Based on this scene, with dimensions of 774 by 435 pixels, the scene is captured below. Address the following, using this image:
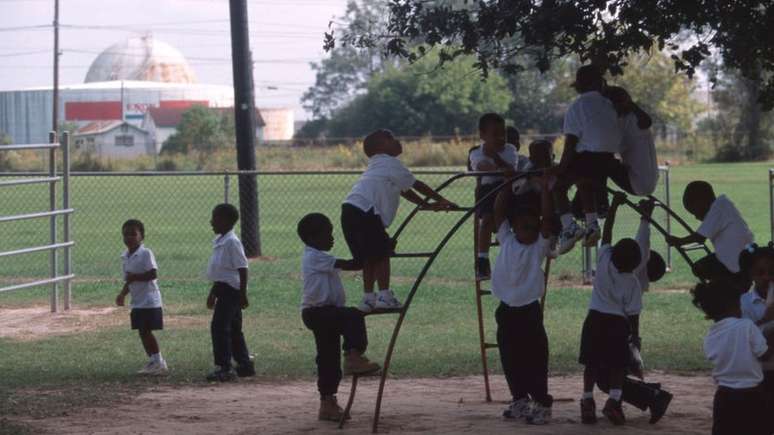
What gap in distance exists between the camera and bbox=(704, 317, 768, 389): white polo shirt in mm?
6461

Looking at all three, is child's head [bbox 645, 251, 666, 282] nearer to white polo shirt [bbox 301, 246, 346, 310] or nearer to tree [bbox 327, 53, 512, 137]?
white polo shirt [bbox 301, 246, 346, 310]

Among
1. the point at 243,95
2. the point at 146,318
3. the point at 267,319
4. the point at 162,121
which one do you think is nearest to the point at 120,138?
the point at 162,121

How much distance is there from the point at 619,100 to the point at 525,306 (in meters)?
1.56

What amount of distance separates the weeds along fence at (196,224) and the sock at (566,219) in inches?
129

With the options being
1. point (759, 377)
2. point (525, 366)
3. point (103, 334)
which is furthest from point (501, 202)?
point (103, 334)

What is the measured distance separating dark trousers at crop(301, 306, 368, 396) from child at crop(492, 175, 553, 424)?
0.96m

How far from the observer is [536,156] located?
927 centimetres

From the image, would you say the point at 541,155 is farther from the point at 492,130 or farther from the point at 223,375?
the point at 223,375

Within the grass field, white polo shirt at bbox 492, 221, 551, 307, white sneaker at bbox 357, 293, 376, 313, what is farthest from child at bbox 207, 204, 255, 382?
white polo shirt at bbox 492, 221, 551, 307

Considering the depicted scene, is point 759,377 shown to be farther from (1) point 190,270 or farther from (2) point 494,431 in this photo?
(1) point 190,270

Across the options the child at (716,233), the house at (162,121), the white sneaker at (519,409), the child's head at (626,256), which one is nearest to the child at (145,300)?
the white sneaker at (519,409)

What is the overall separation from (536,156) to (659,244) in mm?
11070

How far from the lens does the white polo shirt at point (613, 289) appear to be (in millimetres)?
8578

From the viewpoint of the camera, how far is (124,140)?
78.2m
